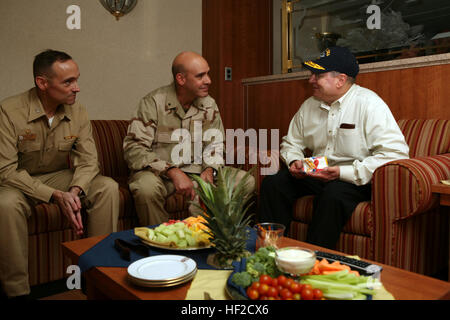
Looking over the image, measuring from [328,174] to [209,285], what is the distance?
1.29 metres

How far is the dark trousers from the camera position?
2.09 metres

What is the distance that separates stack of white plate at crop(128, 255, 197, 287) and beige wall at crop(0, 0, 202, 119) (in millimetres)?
2277

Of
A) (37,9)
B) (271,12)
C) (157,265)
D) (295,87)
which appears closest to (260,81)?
(295,87)

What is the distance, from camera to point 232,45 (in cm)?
391

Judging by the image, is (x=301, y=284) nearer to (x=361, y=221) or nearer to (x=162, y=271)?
(x=162, y=271)

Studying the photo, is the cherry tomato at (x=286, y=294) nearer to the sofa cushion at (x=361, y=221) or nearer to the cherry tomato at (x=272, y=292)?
the cherry tomato at (x=272, y=292)

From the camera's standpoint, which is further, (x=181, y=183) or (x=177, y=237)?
(x=181, y=183)

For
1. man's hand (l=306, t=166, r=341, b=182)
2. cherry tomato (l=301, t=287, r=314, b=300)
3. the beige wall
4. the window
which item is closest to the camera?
cherry tomato (l=301, t=287, r=314, b=300)

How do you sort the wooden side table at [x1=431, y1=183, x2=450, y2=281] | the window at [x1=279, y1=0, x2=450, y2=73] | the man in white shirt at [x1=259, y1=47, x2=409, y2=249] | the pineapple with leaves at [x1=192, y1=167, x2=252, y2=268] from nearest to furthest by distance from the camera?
the pineapple with leaves at [x1=192, y1=167, x2=252, y2=268]
the wooden side table at [x1=431, y1=183, x2=450, y2=281]
the man in white shirt at [x1=259, y1=47, x2=409, y2=249]
the window at [x1=279, y1=0, x2=450, y2=73]

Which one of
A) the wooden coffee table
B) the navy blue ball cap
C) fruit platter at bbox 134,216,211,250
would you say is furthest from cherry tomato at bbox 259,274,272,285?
the navy blue ball cap

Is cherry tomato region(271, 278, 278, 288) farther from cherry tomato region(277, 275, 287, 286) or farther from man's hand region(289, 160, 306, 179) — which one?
man's hand region(289, 160, 306, 179)

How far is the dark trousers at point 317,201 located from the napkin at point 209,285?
0.98 meters

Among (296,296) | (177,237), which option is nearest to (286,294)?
(296,296)

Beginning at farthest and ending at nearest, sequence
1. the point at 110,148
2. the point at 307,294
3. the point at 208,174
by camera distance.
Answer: the point at 110,148, the point at 208,174, the point at 307,294
